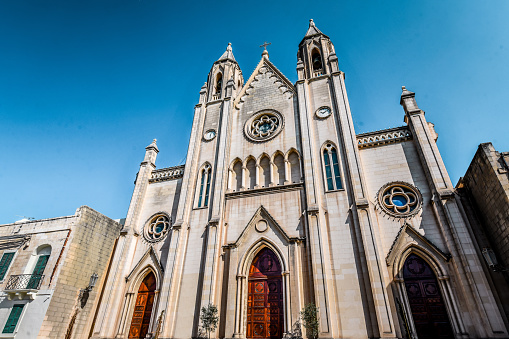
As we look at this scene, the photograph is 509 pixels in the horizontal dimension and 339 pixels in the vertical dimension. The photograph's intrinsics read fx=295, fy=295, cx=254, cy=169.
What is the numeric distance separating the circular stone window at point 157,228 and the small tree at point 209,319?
242 inches

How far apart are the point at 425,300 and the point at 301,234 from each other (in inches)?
235

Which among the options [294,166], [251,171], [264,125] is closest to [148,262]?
[251,171]

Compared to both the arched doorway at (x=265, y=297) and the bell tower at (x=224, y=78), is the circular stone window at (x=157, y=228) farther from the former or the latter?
the bell tower at (x=224, y=78)

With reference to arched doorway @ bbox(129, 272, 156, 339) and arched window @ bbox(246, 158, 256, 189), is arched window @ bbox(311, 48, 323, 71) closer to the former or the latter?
arched window @ bbox(246, 158, 256, 189)

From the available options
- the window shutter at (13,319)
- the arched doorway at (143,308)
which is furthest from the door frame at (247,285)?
the window shutter at (13,319)

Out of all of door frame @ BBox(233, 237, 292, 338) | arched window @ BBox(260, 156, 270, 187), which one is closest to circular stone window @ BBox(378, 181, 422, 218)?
door frame @ BBox(233, 237, 292, 338)

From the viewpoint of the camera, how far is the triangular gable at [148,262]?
17.3 m

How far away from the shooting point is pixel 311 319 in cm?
1227

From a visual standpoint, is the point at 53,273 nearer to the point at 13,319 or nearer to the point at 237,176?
the point at 13,319

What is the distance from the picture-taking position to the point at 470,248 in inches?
483

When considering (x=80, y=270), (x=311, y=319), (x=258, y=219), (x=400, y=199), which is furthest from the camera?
(x=80, y=270)

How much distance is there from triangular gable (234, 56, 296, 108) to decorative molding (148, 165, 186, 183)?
6475 mm

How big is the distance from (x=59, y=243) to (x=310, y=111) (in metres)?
17.9

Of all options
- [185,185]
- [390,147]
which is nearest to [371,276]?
[390,147]
